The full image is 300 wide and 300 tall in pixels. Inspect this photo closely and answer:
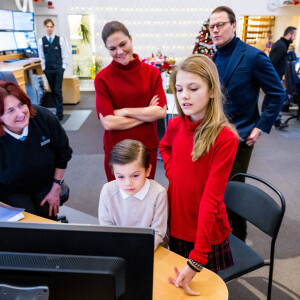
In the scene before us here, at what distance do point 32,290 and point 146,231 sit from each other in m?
0.25

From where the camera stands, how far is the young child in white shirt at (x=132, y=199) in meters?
1.21

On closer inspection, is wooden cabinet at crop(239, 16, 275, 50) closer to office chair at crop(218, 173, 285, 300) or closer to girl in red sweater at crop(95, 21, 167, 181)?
girl in red sweater at crop(95, 21, 167, 181)

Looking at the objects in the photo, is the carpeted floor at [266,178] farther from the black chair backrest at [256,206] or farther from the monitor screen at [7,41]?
the monitor screen at [7,41]

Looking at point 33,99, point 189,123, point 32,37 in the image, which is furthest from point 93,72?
point 189,123

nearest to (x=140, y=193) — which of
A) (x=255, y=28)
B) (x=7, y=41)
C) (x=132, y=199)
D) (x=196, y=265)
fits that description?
(x=132, y=199)

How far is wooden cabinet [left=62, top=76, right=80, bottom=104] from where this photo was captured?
688cm

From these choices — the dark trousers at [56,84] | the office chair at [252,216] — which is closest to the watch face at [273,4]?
the dark trousers at [56,84]

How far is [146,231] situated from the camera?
61 centimetres

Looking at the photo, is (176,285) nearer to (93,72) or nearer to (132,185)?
(132,185)

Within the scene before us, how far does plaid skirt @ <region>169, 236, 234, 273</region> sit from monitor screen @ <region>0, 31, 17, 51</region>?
528 centimetres

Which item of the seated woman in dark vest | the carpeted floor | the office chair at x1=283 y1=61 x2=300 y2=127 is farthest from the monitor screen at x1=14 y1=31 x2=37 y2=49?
the office chair at x1=283 y1=61 x2=300 y2=127

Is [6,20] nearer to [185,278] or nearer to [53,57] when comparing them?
[53,57]

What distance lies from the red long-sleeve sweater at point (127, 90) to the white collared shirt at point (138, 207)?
73 cm

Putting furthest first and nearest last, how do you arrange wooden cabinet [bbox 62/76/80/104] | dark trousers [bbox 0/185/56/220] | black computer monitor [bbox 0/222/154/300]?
wooden cabinet [bbox 62/76/80/104] → dark trousers [bbox 0/185/56/220] → black computer monitor [bbox 0/222/154/300]
